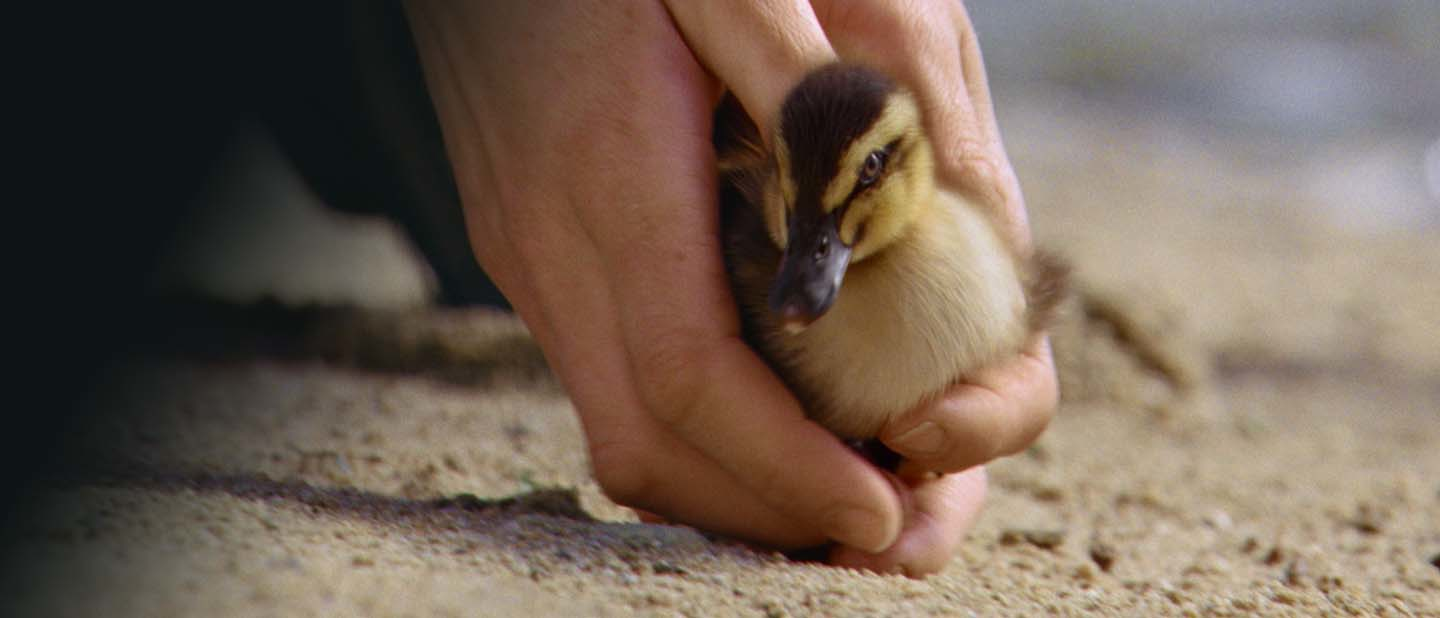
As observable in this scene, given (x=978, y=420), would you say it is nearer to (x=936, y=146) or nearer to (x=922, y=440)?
(x=922, y=440)

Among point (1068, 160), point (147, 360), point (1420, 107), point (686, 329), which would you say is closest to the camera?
point (686, 329)

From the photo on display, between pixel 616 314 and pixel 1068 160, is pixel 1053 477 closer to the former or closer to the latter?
pixel 616 314

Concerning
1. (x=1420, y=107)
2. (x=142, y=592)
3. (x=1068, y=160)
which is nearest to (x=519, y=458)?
(x=142, y=592)

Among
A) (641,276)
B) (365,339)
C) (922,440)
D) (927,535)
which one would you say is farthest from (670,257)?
(365,339)

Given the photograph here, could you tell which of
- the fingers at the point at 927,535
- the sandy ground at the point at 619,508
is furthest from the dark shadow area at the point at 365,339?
the fingers at the point at 927,535

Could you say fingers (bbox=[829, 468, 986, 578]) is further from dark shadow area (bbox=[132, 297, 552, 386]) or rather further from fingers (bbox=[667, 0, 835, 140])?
dark shadow area (bbox=[132, 297, 552, 386])

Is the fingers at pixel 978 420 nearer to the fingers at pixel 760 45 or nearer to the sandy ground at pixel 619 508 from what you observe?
the sandy ground at pixel 619 508
